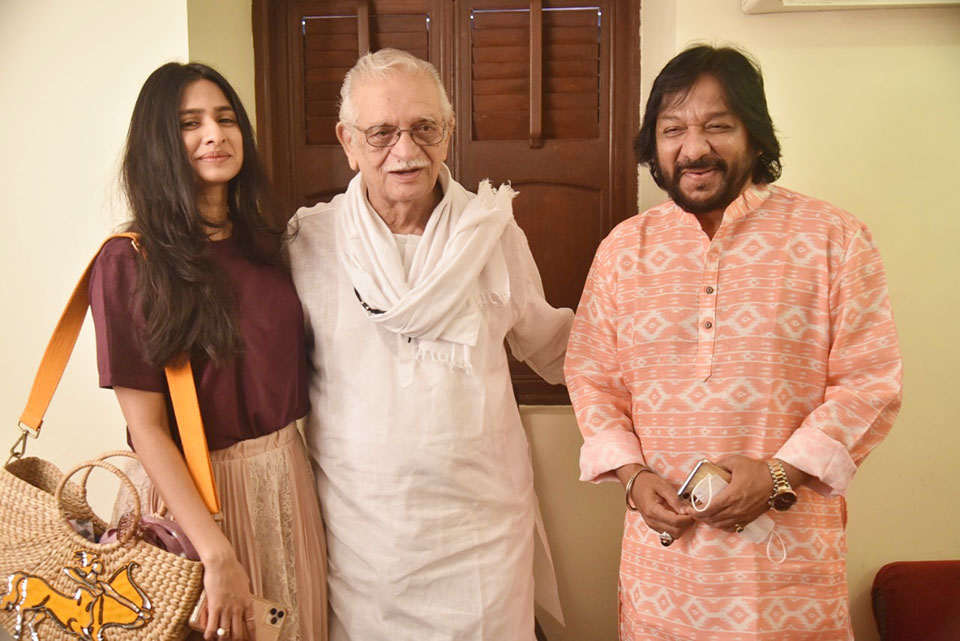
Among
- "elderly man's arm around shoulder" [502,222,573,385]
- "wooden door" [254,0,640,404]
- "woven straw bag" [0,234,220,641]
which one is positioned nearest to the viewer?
"woven straw bag" [0,234,220,641]

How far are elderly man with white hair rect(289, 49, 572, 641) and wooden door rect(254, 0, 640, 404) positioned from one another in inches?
27.8

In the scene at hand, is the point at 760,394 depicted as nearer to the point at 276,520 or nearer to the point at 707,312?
the point at 707,312

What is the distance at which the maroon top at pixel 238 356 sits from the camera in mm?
1354

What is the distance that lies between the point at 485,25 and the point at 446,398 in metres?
1.34

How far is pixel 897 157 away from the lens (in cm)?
195

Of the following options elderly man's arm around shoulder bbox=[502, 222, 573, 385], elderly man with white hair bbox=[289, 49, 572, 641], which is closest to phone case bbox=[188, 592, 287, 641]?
elderly man with white hair bbox=[289, 49, 572, 641]

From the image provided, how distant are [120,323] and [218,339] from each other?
0.57 ft

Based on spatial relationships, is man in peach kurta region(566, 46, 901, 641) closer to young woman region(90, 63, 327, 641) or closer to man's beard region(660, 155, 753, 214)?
man's beard region(660, 155, 753, 214)

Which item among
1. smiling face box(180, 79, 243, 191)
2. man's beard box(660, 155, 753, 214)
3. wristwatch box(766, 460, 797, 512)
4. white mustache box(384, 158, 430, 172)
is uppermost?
smiling face box(180, 79, 243, 191)

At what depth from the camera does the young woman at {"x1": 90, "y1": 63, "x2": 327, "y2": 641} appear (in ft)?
4.44

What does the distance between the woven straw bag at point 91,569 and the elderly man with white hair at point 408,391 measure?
34 centimetres

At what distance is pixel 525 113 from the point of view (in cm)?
234

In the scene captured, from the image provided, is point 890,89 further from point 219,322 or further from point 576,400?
point 219,322

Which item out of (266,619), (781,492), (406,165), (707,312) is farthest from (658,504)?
(406,165)
